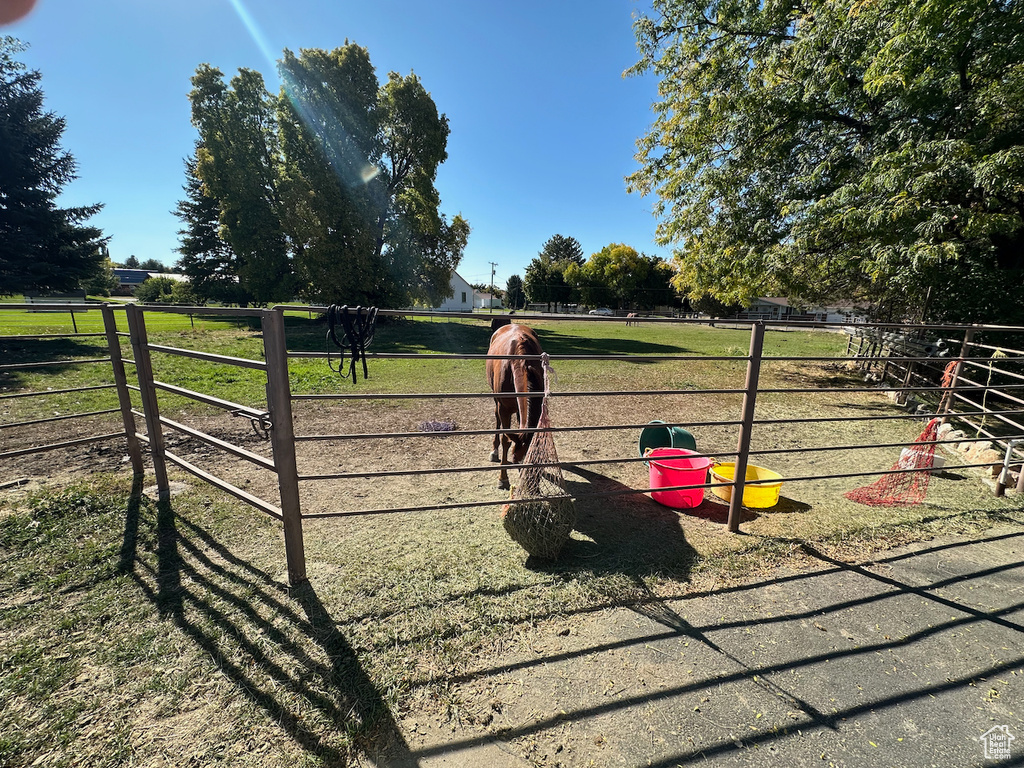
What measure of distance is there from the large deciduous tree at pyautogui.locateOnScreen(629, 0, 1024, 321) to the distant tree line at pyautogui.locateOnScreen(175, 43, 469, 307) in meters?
13.1

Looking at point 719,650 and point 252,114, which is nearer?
point 719,650

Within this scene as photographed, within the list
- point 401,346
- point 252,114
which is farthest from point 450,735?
point 252,114

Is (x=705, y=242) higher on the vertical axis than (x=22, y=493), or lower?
higher

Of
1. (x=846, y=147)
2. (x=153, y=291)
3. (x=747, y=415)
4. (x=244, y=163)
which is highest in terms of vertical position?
(x=244, y=163)

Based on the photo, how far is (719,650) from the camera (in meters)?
2.04

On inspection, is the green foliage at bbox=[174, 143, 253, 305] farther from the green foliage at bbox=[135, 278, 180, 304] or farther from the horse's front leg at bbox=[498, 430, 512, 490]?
the horse's front leg at bbox=[498, 430, 512, 490]

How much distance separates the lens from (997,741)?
1.61 m

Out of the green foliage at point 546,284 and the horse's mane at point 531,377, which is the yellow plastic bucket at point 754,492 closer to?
the horse's mane at point 531,377

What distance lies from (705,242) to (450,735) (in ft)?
34.6

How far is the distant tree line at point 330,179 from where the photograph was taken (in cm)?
1783

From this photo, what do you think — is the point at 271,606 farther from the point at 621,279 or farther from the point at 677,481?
the point at 621,279

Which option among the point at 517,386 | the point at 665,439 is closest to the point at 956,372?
the point at 665,439

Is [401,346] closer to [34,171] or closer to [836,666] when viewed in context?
[34,171]

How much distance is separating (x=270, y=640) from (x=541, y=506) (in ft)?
5.32
